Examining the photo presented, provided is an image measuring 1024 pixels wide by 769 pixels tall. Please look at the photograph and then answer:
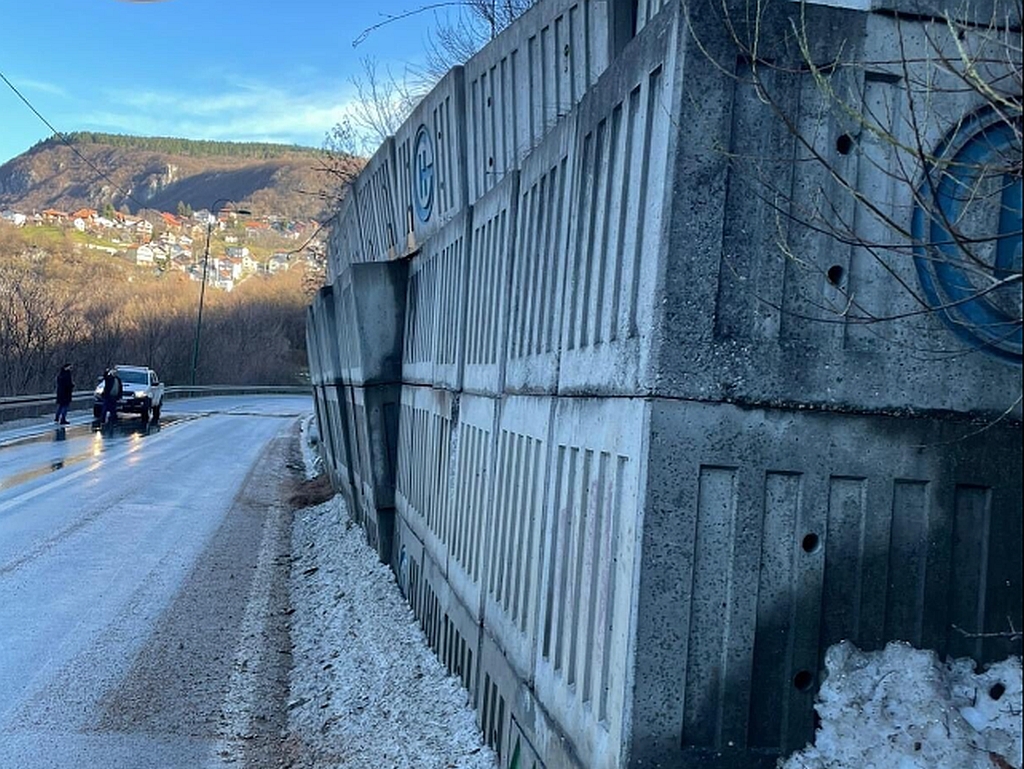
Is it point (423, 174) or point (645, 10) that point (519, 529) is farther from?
point (423, 174)

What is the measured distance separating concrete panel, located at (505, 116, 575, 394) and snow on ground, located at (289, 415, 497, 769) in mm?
1841

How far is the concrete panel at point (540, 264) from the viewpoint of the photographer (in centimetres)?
499

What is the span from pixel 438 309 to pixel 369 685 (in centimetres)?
327

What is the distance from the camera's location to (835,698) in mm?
3590

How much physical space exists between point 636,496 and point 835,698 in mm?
930

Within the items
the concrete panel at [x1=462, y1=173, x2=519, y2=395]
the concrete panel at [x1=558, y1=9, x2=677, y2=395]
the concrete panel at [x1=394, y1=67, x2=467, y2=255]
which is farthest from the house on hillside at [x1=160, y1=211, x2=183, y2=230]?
the concrete panel at [x1=558, y1=9, x2=677, y2=395]

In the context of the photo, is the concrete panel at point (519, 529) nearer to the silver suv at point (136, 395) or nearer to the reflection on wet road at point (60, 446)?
the reflection on wet road at point (60, 446)

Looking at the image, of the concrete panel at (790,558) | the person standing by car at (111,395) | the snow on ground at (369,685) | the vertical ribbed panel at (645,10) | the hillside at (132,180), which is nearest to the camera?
the concrete panel at (790,558)

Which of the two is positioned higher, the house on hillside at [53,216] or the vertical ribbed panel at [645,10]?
the house on hillside at [53,216]

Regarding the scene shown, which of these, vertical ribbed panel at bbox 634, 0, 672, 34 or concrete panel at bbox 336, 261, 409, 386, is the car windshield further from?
vertical ribbed panel at bbox 634, 0, 672, 34

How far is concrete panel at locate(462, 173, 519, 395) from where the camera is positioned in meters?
6.27

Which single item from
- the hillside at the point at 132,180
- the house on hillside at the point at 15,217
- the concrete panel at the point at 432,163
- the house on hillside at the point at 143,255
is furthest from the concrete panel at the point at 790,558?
the hillside at the point at 132,180

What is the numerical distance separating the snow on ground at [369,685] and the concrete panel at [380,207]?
4006 millimetres

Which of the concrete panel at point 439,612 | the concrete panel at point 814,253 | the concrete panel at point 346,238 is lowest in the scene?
the concrete panel at point 439,612
